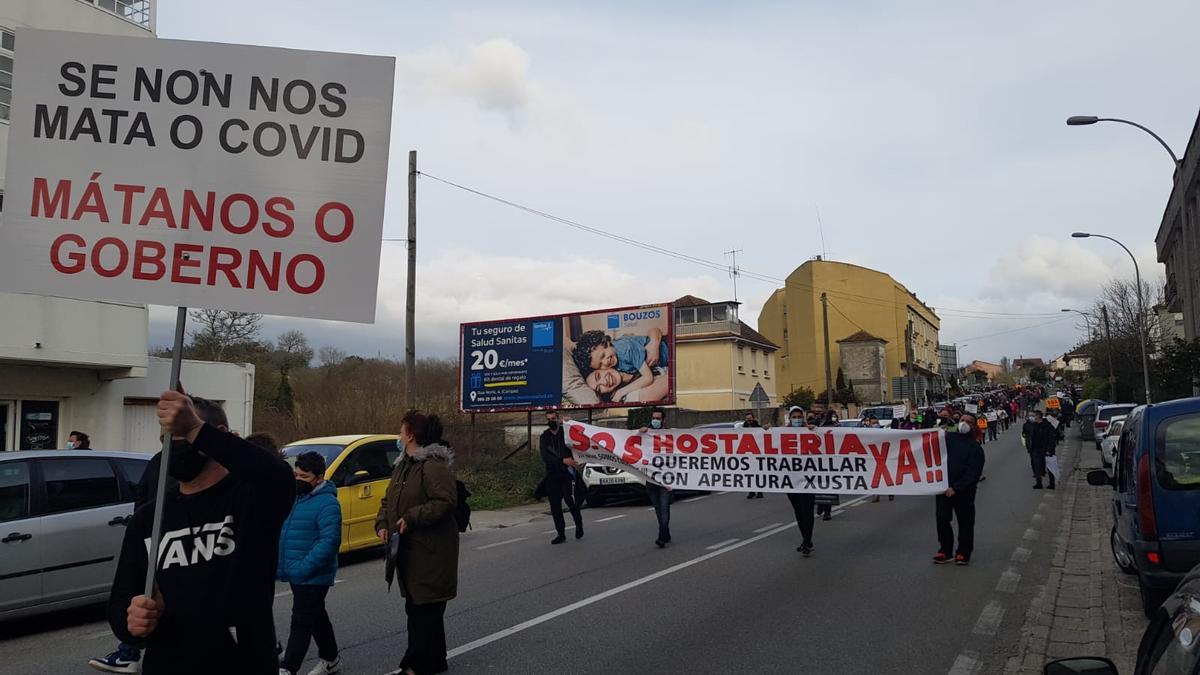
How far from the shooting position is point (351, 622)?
802 centimetres

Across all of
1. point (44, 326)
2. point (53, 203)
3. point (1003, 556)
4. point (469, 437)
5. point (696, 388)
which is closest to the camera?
point (53, 203)

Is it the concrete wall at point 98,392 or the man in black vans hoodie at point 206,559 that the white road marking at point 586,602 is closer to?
the man in black vans hoodie at point 206,559

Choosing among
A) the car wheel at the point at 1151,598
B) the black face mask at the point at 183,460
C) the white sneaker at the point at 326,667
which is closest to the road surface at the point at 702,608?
the white sneaker at the point at 326,667

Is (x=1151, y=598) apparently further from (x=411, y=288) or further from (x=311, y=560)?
(x=411, y=288)

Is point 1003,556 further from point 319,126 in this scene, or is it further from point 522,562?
point 319,126

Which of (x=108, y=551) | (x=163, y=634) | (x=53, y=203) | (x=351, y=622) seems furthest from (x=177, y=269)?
(x=108, y=551)

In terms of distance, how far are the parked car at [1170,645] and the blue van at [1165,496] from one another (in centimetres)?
471

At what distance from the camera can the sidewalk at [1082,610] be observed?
21.2ft

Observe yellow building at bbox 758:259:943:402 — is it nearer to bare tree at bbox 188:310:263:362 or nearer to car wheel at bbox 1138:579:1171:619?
bare tree at bbox 188:310:263:362

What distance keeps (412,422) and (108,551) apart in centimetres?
Result: 438

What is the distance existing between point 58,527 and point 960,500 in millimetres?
9690

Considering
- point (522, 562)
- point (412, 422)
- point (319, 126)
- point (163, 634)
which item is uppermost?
point (319, 126)

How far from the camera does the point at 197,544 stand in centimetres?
299

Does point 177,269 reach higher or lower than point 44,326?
lower
